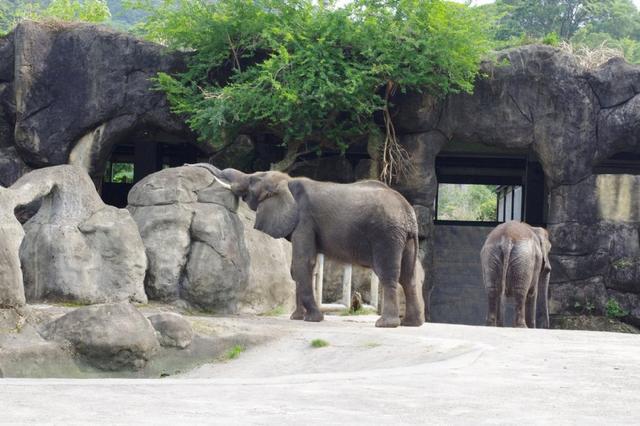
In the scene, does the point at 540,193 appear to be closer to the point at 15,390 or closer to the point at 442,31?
the point at 442,31

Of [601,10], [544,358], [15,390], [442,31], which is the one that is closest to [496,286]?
[442,31]

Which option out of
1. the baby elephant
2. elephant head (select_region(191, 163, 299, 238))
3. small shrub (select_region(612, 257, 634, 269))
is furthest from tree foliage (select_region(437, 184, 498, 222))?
elephant head (select_region(191, 163, 299, 238))

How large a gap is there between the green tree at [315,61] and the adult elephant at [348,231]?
20.4 feet

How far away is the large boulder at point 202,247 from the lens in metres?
13.6

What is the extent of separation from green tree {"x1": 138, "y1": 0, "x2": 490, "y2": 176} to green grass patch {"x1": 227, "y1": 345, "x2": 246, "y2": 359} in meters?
9.08

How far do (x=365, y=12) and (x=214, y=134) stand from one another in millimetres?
3511

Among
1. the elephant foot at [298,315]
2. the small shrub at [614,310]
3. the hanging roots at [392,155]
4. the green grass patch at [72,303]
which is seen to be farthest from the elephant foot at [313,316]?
the small shrub at [614,310]

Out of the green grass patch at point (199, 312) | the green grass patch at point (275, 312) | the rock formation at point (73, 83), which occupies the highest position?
the rock formation at point (73, 83)

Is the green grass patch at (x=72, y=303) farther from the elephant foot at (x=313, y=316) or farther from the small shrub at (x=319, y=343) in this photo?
the small shrub at (x=319, y=343)

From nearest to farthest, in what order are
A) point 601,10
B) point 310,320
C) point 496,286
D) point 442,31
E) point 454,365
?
point 454,365 → point 310,320 → point 496,286 → point 442,31 → point 601,10

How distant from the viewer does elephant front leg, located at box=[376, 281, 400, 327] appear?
12.9 meters

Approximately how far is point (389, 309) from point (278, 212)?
73.5 inches

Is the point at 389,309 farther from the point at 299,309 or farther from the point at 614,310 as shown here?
the point at 614,310

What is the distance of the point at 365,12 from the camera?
20891mm
